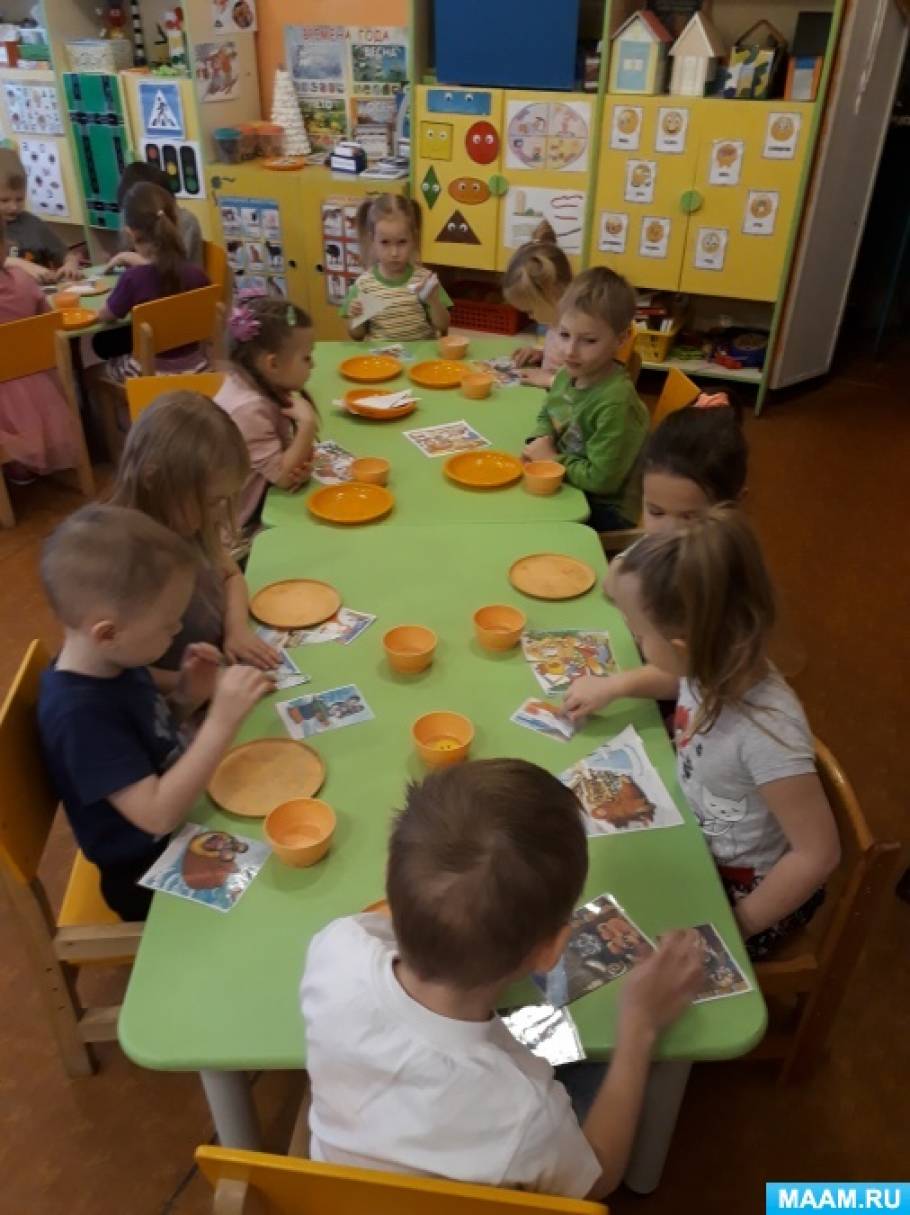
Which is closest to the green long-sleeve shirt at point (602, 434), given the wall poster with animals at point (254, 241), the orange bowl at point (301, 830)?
the orange bowl at point (301, 830)

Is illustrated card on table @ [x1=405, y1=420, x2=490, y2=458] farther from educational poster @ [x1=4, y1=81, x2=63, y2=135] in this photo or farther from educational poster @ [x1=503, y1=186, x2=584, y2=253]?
educational poster @ [x1=4, y1=81, x2=63, y2=135]

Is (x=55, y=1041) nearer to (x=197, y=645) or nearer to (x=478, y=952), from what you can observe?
(x=197, y=645)

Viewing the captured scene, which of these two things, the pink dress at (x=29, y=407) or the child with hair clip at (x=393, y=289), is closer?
the child with hair clip at (x=393, y=289)

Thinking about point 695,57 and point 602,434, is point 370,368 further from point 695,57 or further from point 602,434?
point 695,57

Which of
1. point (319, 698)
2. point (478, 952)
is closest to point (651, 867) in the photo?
point (478, 952)

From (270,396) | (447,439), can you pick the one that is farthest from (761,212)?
(270,396)

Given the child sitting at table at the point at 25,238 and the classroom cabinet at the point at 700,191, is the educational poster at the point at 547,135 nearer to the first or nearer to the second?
the classroom cabinet at the point at 700,191

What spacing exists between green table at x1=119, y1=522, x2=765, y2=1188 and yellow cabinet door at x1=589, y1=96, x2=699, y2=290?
312 centimetres

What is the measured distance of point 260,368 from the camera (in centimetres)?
256

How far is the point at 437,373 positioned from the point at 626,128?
7.27ft

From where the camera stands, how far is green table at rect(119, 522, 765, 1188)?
3.87ft

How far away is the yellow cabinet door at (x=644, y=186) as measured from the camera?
4.42 m

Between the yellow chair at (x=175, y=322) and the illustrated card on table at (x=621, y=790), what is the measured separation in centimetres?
268

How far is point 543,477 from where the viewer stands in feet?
7.96
